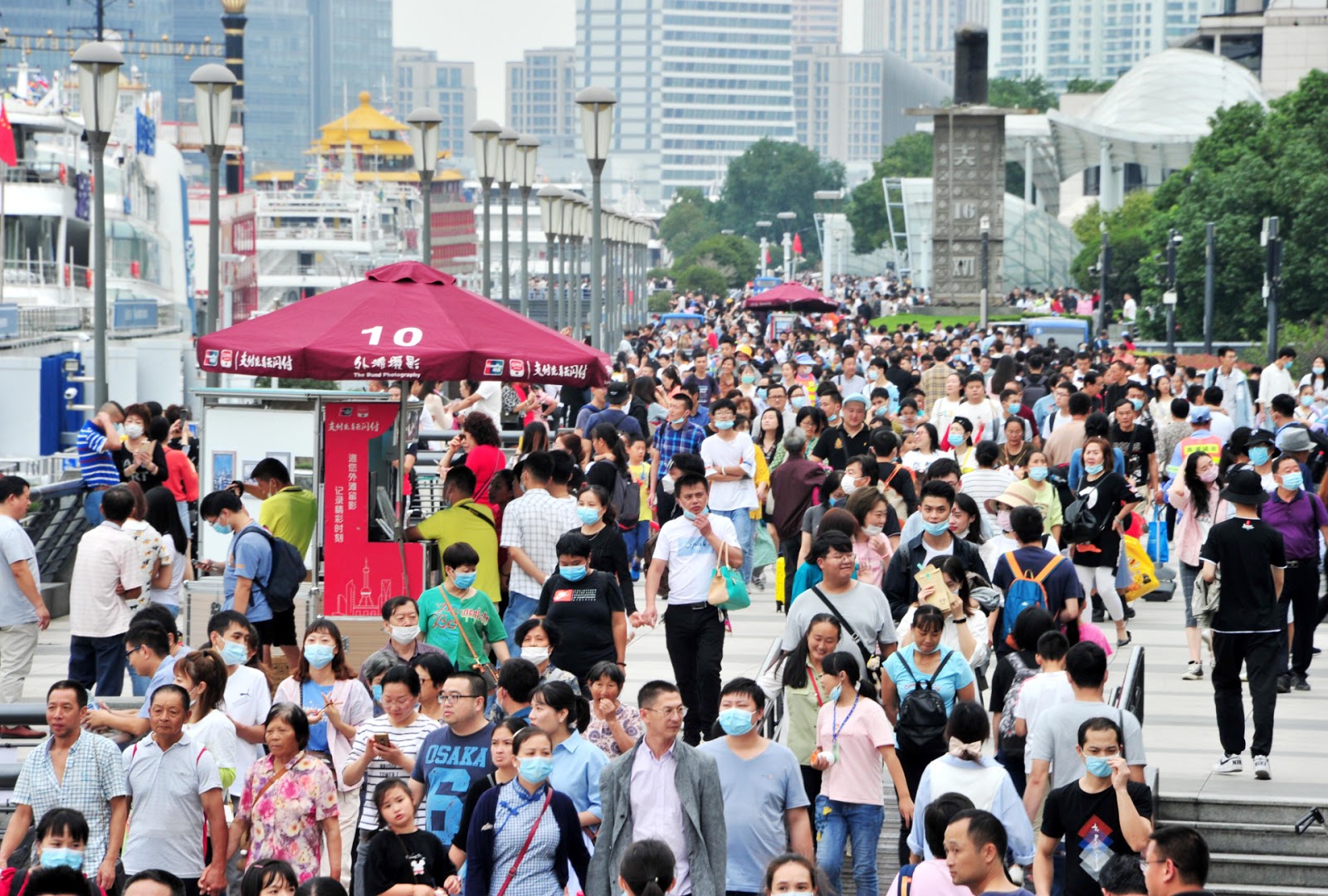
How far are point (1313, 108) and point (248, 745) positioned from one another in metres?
53.4

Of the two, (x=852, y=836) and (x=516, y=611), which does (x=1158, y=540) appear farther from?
(x=852, y=836)

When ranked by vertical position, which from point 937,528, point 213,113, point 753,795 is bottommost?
point 753,795

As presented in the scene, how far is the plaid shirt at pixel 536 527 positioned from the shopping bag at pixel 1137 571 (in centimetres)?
476

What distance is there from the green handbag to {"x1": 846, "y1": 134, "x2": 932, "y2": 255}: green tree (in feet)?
452

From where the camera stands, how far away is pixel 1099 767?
7.80 metres

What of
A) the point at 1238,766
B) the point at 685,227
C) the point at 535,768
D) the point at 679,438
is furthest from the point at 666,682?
the point at 685,227

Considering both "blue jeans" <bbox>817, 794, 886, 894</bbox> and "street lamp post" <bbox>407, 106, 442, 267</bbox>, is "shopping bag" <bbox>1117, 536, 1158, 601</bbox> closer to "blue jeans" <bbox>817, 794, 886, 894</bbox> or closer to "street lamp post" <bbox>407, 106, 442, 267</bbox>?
"blue jeans" <bbox>817, 794, 886, 894</bbox>

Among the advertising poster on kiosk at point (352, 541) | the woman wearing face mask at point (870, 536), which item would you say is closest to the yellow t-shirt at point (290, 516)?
the advertising poster on kiosk at point (352, 541)

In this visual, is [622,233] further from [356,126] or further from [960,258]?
[356,126]

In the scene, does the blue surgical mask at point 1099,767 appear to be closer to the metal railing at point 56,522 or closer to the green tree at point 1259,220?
the metal railing at point 56,522

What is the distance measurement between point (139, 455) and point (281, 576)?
138 inches

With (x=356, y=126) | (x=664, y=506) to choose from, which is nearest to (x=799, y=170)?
(x=356, y=126)

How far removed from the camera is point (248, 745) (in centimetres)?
931

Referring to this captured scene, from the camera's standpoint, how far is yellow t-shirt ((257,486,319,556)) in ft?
39.9
